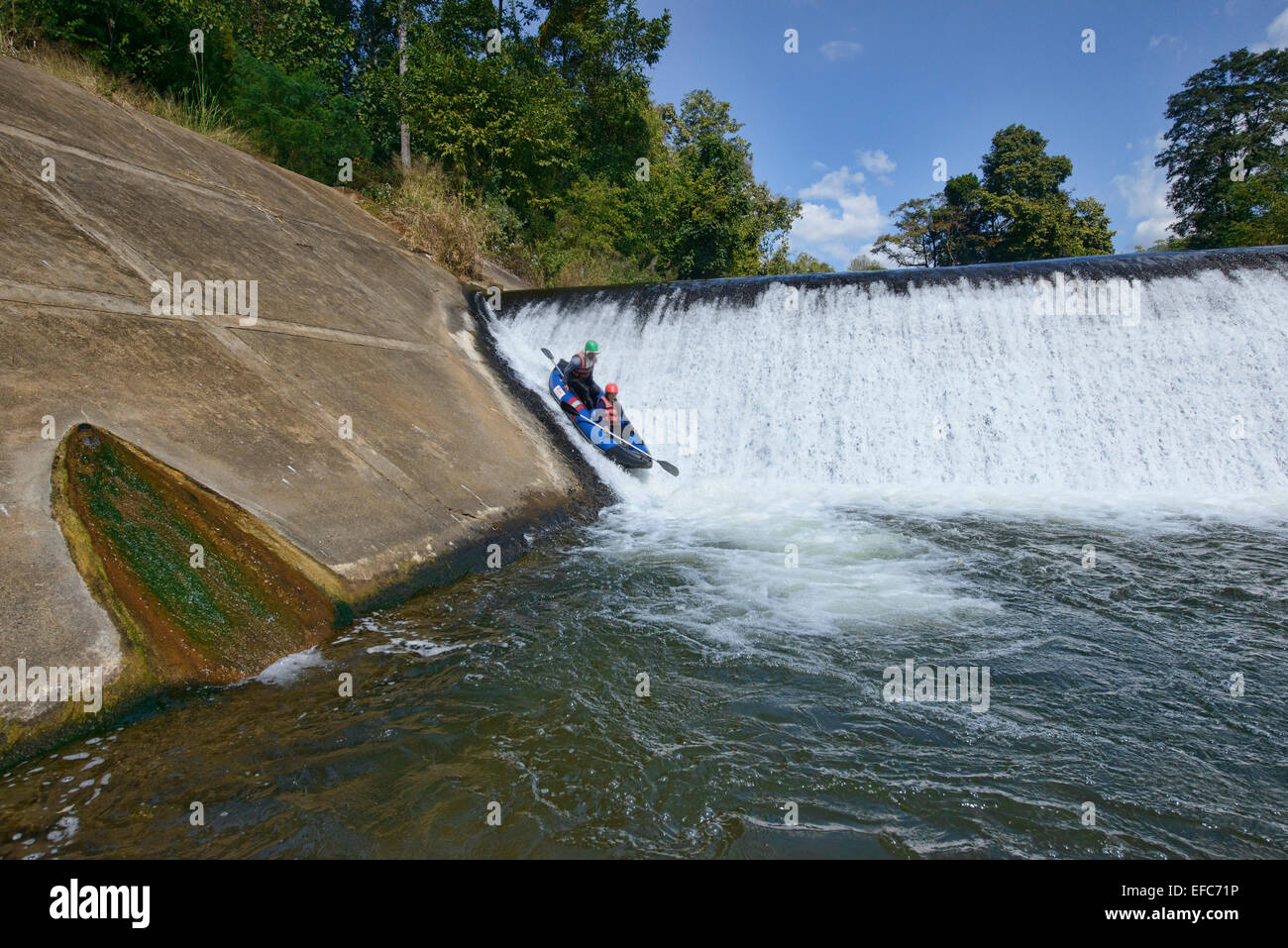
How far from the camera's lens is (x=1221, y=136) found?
109 ft

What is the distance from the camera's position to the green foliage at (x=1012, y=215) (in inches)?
1241

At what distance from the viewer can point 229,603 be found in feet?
13.9

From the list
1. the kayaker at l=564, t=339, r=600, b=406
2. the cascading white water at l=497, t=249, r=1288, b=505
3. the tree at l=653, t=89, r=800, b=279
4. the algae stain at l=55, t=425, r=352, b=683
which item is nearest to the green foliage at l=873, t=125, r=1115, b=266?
the tree at l=653, t=89, r=800, b=279

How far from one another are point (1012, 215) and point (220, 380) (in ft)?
126

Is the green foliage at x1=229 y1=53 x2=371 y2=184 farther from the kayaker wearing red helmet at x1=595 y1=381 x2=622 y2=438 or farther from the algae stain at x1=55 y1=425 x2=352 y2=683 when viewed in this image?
the algae stain at x1=55 y1=425 x2=352 y2=683

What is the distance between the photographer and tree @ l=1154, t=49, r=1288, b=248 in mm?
30422

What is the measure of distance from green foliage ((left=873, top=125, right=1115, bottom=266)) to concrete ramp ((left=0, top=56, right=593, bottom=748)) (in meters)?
32.6

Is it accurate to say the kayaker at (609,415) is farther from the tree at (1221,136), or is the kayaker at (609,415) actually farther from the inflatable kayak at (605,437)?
the tree at (1221,136)

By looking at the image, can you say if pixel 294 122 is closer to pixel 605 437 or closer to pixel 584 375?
pixel 584 375

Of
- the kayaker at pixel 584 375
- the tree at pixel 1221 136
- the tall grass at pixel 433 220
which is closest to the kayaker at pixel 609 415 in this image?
the kayaker at pixel 584 375
